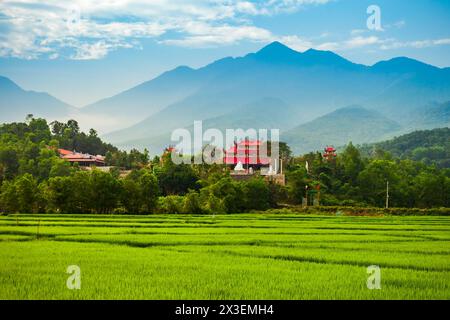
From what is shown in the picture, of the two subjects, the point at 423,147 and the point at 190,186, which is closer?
the point at 190,186

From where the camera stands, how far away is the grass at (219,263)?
9.74 m

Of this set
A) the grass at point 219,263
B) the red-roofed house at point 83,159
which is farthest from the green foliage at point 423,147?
the grass at point 219,263

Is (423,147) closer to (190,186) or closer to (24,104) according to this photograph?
(190,186)

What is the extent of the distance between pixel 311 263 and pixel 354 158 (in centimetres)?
3747

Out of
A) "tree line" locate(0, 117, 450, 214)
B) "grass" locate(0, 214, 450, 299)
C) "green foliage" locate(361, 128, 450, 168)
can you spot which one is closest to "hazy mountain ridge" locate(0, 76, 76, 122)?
"tree line" locate(0, 117, 450, 214)

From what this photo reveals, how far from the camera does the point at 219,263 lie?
12.9 metres

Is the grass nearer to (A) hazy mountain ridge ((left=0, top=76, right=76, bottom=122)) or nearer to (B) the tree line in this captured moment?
(B) the tree line

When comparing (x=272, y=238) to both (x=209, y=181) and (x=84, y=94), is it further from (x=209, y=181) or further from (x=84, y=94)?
(x=84, y=94)

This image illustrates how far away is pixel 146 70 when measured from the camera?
74.6 metres

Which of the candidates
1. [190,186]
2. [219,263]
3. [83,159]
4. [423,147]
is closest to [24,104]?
[83,159]

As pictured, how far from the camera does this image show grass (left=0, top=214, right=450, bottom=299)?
32.0 ft

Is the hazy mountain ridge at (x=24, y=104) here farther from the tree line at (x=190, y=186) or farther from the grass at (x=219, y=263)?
the grass at (x=219, y=263)
